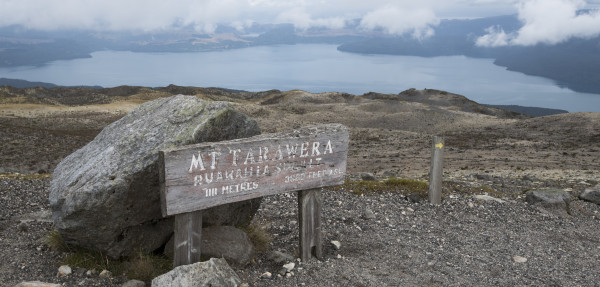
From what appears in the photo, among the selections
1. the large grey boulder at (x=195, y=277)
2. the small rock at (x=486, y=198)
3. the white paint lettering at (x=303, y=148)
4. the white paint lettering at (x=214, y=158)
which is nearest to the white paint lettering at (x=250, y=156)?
the white paint lettering at (x=214, y=158)

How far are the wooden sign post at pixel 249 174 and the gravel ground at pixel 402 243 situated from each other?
909 mm

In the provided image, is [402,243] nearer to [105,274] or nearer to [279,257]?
[279,257]

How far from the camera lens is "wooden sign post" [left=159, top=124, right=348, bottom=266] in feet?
19.2

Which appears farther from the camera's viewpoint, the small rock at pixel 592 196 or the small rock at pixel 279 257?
the small rock at pixel 592 196

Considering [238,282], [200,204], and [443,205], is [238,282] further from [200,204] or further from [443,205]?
[443,205]

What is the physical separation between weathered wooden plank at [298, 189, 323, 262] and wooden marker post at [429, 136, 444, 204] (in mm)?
4767

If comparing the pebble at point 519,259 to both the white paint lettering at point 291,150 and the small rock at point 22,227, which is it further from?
the small rock at point 22,227

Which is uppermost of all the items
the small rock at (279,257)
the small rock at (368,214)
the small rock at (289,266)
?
the small rock at (368,214)

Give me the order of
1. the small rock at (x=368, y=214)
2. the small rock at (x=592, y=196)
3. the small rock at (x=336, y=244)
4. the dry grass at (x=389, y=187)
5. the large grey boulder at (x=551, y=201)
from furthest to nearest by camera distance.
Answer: the small rock at (x=592, y=196) < the dry grass at (x=389, y=187) < the large grey boulder at (x=551, y=201) < the small rock at (x=368, y=214) < the small rock at (x=336, y=244)

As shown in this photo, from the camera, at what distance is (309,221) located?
7.41 meters

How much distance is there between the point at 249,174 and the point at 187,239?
128 centimetres

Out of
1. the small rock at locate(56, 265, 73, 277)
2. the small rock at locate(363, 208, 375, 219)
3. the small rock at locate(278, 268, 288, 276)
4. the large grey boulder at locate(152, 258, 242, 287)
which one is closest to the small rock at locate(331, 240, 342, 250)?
the small rock at locate(278, 268, 288, 276)

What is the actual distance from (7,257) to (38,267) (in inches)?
30.1

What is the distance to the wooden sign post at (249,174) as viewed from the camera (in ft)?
19.2
